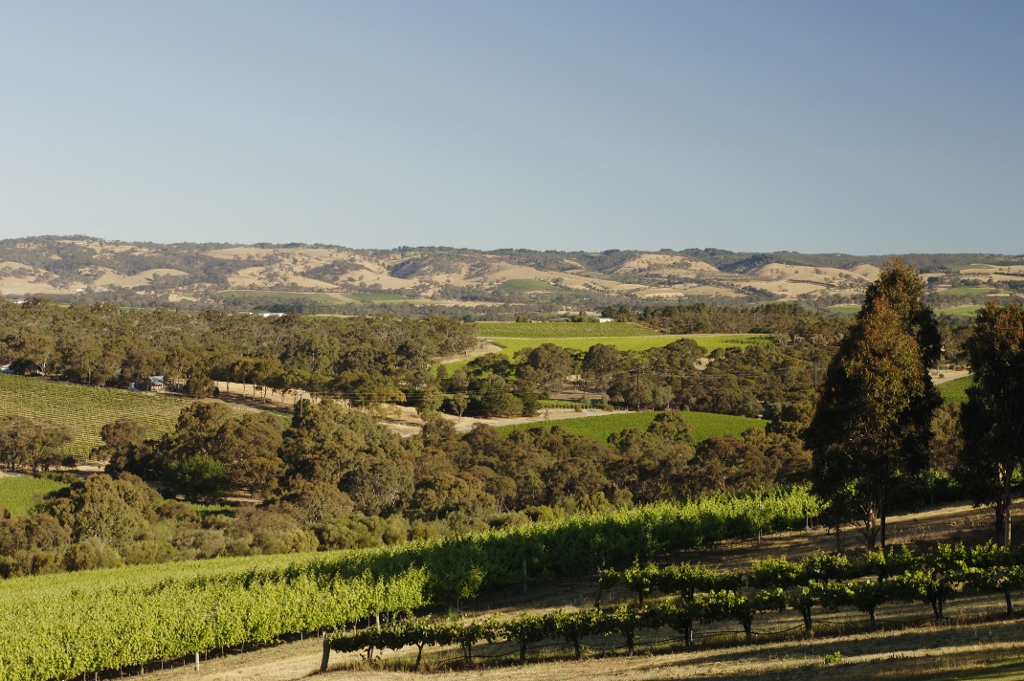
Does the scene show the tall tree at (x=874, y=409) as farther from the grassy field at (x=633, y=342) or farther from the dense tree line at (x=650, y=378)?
the grassy field at (x=633, y=342)

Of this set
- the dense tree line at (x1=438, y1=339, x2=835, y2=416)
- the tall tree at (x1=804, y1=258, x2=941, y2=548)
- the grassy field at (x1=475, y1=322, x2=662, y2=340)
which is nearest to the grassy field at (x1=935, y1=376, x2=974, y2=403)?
the dense tree line at (x1=438, y1=339, x2=835, y2=416)

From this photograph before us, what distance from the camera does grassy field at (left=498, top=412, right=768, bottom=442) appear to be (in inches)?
3337

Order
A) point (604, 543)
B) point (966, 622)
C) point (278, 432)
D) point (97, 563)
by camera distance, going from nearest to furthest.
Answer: point (966, 622), point (604, 543), point (97, 563), point (278, 432)

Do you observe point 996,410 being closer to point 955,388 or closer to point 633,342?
point 955,388

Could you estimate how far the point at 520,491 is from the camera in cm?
6731

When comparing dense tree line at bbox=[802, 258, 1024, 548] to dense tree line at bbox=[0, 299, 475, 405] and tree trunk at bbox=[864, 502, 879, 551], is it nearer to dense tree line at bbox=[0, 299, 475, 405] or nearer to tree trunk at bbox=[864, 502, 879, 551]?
tree trunk at bbox=[864, 502, 879, 551]

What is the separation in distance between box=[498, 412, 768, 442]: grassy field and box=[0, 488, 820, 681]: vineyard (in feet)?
126

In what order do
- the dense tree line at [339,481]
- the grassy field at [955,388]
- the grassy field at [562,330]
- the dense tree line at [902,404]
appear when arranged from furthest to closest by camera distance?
the grassy field at [562,330] → the grassy field at [955,388] → the dense tree line at [339,481] → the dense tree line at [902,404]

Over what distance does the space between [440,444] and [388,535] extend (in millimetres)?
25696

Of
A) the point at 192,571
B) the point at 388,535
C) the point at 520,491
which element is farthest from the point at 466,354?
the point at 192,571

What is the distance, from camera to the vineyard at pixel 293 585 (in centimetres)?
2867

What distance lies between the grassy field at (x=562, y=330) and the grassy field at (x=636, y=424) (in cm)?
4768

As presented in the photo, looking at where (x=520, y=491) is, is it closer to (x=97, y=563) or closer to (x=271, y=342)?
(x=97, y=563)

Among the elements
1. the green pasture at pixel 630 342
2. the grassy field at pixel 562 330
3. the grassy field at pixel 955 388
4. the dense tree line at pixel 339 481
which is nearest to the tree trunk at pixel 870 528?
the dense tree line at pixel 339 481
